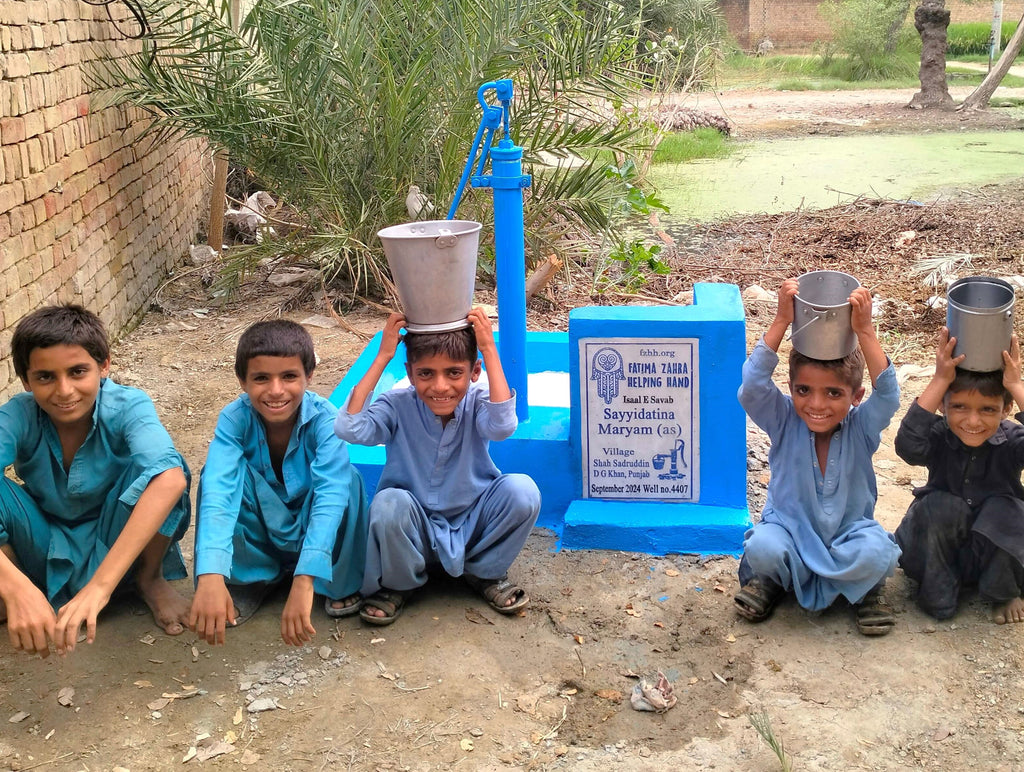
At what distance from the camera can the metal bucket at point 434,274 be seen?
266 centimetres

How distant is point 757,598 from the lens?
2832 mm

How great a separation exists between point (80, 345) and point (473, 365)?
1.04 metres

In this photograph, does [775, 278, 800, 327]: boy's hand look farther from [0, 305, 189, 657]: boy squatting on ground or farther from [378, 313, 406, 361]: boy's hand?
[0, 305, 189, 657]: boy squatting on ground

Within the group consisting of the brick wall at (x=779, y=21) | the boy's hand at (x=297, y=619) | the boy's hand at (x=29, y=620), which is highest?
the brick wall at (x=779, y=21)

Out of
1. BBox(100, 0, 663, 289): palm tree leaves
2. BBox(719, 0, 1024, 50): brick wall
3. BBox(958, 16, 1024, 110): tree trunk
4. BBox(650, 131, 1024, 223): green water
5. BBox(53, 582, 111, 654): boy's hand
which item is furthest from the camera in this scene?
BBox(719, 0, 1024, 50): brick wall

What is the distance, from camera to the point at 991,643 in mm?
2699

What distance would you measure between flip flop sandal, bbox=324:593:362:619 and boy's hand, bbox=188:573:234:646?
19.8 inches

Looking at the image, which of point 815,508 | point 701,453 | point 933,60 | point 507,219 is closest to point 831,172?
point 933,60

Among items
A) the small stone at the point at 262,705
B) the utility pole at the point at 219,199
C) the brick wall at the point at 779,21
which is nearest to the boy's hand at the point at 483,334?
the small stone at the point at 262,705

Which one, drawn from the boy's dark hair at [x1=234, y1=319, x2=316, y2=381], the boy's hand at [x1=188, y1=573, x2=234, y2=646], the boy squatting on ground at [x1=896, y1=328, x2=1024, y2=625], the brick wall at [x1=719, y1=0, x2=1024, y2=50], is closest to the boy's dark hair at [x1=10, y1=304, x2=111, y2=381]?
the boy's dark hair at [x1=234, y1=319, x2=316, y2=381]

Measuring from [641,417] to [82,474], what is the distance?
1668 mm

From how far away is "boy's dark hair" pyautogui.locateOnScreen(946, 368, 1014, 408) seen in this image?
8.54ft

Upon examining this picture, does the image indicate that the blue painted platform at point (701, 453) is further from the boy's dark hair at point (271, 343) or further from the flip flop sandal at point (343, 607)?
the boy's dark hair at point (271, 343)

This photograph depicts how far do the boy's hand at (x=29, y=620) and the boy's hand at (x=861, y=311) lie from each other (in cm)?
207
